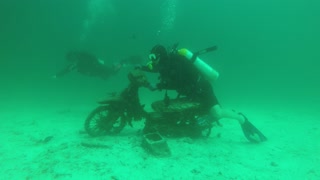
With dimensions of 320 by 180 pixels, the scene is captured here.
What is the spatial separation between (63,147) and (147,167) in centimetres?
239

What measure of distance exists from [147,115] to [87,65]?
28.9 ft

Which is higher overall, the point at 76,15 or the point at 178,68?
the point at 76,15

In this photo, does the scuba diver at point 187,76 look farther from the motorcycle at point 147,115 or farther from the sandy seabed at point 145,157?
the sandy seabed at point 145,157

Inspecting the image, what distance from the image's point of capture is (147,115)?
837 centimetres

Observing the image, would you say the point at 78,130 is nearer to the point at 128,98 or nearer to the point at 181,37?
the point at 128,98

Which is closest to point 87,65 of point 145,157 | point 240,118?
point 240,118

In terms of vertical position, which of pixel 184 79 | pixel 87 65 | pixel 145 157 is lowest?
pixel 145 157

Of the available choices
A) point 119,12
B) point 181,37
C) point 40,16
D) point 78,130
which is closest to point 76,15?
point 40,16

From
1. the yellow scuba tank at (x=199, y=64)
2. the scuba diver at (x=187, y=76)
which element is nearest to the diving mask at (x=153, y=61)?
the scuba diver at (x=187, y=76)

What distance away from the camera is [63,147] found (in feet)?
24.0

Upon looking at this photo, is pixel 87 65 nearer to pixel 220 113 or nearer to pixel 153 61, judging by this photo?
pixel 153 61

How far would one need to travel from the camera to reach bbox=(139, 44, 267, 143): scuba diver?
25.5 ft

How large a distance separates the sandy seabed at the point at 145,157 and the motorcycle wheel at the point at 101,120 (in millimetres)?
286

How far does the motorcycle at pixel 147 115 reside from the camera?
8266 mm
